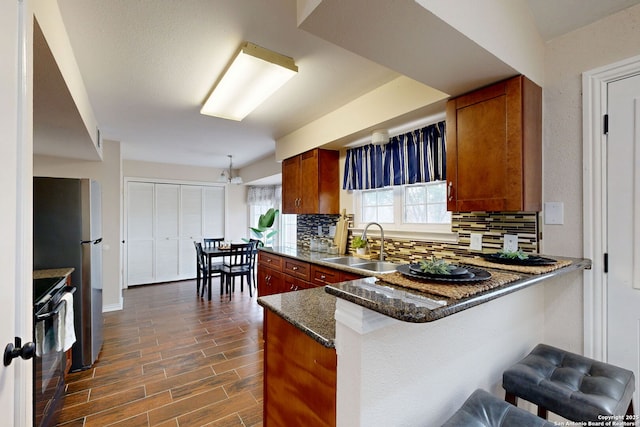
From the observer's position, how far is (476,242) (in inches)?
80.3

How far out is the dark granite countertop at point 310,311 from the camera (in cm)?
103

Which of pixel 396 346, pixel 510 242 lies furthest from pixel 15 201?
pixel 510 242

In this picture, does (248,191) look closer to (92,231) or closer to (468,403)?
(92,231)

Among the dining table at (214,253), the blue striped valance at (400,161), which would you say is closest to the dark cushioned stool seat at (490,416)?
the blue striped valance at (400,161)

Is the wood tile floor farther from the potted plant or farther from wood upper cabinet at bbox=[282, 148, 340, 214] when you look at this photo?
wood upper cabinet at bbox=[282, 148, 340, 214]

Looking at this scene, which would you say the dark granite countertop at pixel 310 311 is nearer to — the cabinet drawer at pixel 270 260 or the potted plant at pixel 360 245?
the potted plant at pixel 360 245

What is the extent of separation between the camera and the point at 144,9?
1.51 m

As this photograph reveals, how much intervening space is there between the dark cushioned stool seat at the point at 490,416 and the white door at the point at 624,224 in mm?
884

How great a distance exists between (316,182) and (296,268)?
983mm

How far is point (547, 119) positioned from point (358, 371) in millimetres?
1777

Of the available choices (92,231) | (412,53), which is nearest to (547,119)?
(412,53)

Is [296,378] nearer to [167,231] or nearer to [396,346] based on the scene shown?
[396,346]

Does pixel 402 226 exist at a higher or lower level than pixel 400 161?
lower

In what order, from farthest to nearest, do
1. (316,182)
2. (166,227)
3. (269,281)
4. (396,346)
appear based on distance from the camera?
(166,227), (269,281), (316,182), (396,346)
